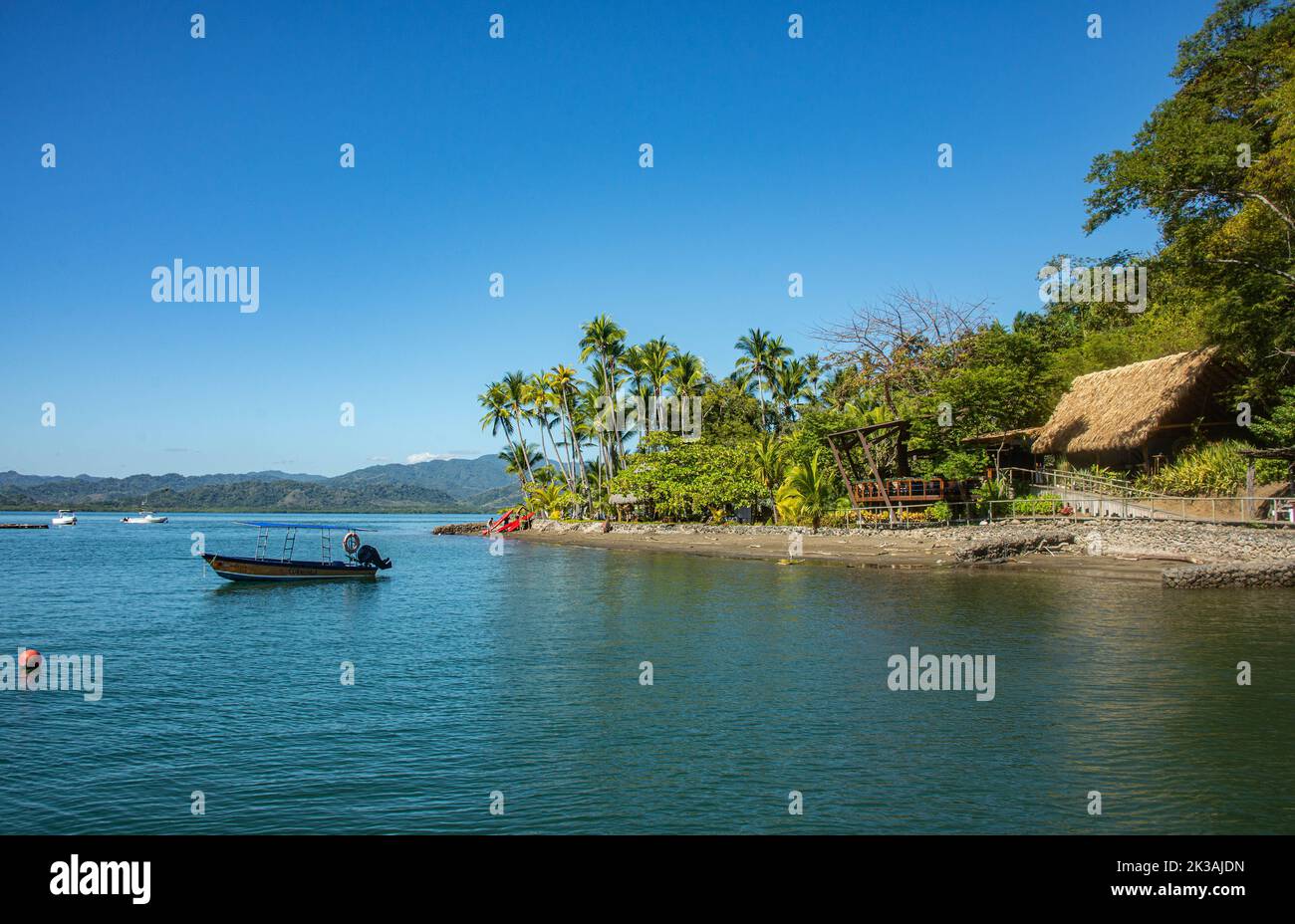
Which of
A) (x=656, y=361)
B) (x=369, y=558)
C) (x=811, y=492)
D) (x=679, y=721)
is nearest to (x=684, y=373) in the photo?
(x=656, y=361)

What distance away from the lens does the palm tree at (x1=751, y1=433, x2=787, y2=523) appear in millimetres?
50812

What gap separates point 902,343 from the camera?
5062 cm

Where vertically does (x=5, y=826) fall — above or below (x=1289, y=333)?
below

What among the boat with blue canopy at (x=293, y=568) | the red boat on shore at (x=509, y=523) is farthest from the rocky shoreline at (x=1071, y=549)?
Result: the red boat on shore at (x=509, y=523)

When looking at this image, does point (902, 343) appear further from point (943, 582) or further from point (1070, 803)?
point (1070, 803)

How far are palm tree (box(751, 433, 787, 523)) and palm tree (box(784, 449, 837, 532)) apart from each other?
4003mm

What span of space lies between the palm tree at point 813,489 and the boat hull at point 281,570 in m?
22.6

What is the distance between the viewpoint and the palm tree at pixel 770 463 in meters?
50.8

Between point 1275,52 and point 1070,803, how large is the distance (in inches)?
1264

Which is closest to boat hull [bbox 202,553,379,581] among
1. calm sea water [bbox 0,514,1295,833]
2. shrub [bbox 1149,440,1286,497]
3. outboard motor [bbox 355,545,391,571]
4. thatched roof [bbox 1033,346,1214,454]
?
outboard motor [bbox 355,545,391,571]

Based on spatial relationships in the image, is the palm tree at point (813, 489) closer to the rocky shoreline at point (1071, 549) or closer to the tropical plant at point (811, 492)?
the tropical plant at point (811, 492)
